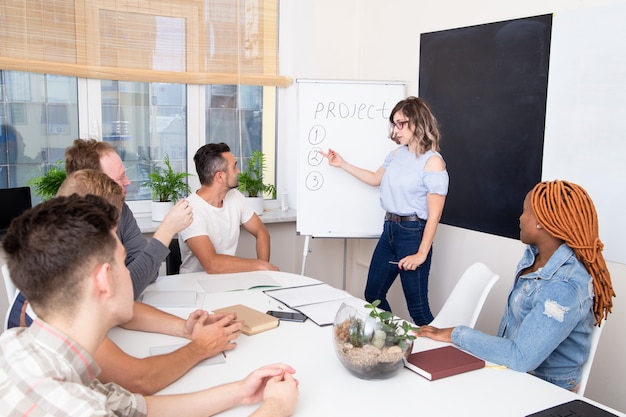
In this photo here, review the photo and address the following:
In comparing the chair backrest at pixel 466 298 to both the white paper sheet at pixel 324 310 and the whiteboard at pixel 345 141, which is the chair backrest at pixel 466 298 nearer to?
the white paper sheet at pixel 324 310

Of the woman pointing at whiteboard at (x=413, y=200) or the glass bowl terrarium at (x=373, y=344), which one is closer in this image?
the glass bowl terrarium at (x=373, y=344)

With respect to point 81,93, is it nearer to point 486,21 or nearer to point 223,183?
point 223,183

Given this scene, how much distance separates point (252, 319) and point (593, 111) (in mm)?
1857

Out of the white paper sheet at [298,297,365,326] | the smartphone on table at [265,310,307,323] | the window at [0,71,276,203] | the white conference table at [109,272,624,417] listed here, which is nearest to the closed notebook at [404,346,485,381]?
the white conference table at [109,272,624,417]

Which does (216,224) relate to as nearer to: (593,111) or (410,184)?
(410,184)

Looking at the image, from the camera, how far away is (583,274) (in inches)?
67.0

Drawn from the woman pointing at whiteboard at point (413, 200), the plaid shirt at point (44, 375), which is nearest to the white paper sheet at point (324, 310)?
the woman pointing at whiteboard at point (413, 200)

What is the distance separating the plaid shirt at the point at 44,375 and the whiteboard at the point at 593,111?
7.73 ft

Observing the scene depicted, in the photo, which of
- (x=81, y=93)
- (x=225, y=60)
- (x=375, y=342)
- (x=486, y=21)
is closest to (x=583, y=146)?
(x=486, y=21)

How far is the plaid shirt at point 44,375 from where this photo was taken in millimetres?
966

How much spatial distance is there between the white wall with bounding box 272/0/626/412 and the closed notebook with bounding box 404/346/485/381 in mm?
1331

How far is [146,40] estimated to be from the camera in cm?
381

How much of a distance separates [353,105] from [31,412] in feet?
9.89

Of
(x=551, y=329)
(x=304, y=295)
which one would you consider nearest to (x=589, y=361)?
(x=551, y=329)
